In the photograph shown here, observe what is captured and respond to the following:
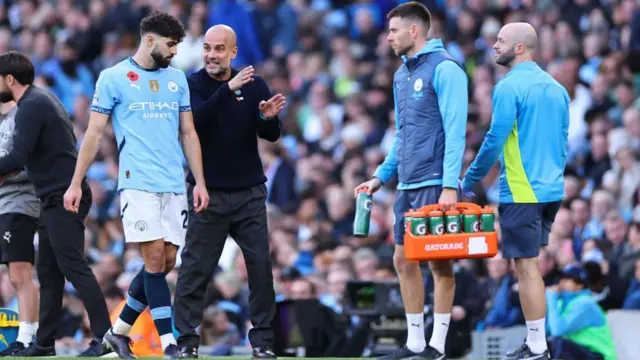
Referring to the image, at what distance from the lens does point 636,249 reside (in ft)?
46.4

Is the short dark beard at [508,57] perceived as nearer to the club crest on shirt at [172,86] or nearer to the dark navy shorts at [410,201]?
the dark navy shorts at [410,201]

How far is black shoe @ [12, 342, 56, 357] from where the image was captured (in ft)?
35.0

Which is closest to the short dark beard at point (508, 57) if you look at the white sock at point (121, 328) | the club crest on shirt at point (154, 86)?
the club crest on shirt at point (154, 86)

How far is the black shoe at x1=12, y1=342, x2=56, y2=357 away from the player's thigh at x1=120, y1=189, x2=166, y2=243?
1.50 meters

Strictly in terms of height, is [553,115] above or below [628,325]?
above

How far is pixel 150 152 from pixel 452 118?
1.93 metres

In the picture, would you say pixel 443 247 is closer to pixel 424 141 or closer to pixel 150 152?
pixel 424 141

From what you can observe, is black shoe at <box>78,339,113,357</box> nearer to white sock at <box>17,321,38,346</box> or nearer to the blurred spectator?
white sock at <box>17,321,38,346</box>

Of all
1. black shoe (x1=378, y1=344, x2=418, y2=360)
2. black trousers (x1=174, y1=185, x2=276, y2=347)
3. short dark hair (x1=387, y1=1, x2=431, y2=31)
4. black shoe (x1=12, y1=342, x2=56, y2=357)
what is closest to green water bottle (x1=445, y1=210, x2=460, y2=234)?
black shoe (x1=378, y1=344, x2=418, y2=360)

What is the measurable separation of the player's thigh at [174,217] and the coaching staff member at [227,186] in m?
0.38

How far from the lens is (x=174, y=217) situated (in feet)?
32.2

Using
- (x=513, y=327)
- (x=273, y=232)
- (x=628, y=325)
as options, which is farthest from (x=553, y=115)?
(x=273, y=232)

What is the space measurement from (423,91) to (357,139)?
28.4ft

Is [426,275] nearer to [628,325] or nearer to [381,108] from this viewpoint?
[628,325]
